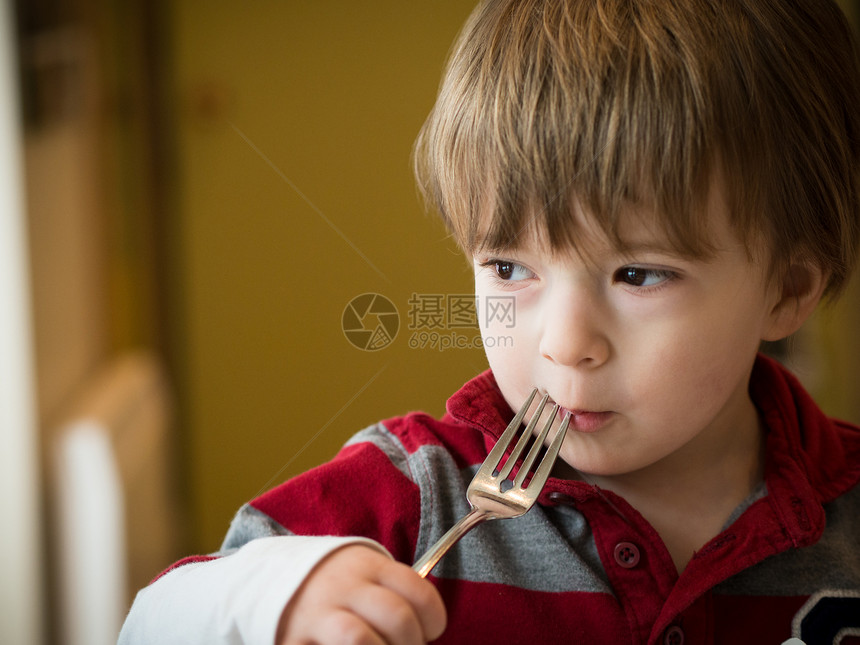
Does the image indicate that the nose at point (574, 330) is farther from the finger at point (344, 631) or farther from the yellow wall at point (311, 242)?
the finger at point (344, 631)

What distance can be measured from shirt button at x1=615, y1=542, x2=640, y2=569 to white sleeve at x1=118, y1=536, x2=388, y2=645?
19 cm

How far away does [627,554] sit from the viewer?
1.69 feet

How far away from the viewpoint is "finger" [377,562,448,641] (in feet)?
1.19

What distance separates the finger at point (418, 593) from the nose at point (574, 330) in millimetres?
149

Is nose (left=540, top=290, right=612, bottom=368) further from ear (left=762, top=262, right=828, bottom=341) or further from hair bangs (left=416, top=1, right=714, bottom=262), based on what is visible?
ear (left=762, top=262, right=828, bottom=341)

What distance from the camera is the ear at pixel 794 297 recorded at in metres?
0.55

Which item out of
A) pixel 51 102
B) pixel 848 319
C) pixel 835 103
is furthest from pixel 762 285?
pixel 51 102

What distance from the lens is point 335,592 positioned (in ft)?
1.21

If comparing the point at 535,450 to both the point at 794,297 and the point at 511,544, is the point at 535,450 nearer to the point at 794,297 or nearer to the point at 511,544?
the point at 511,544

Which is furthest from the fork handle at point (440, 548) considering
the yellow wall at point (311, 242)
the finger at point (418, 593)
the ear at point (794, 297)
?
the ear at point (794, 297)

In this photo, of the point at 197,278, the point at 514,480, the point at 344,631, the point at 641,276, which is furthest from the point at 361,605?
the point at 197,278

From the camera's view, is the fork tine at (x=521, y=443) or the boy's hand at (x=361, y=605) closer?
the boy's hand at (x=361, y=605)

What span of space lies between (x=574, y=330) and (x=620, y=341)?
4 cm

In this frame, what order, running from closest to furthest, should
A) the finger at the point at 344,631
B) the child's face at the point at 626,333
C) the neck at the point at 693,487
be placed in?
1. the finger at the point at 344,631
2. the child's face at the point at 626,333
3. the neck at the point at 693,487
